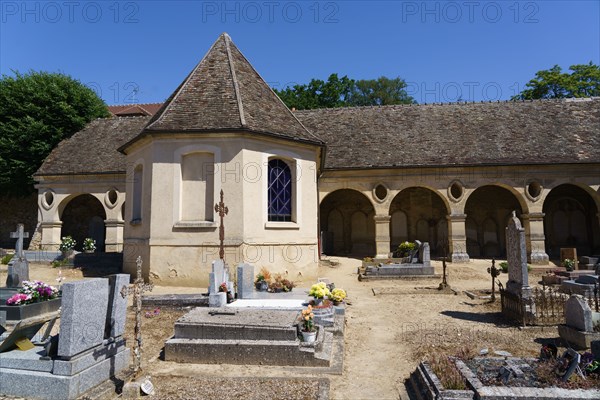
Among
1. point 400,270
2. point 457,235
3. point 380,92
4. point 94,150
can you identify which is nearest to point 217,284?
point 400,270


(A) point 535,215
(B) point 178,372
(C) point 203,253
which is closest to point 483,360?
(B) point 178,372

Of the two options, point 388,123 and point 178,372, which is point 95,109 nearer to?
point 388,123

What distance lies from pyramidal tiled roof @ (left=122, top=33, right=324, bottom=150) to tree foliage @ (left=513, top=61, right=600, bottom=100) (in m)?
29.4

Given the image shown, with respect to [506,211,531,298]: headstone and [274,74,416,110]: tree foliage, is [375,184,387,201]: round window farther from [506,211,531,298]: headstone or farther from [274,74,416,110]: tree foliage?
[274,74,416,110]: tree foliage

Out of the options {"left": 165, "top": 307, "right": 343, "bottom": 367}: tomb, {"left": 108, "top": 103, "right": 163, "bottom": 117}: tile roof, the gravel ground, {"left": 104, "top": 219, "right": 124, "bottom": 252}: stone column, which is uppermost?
{"left": 108, "top": 103, "right": 163, "bottom": 117}: tile roof

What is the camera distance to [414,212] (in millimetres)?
22828

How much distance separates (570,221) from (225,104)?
20553 mm

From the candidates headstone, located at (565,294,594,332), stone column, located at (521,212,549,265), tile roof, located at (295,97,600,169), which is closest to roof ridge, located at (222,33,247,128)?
tile roof, located at (295,97,600,169)

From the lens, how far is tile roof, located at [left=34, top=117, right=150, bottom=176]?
21.0 meters

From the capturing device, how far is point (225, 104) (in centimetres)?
1338

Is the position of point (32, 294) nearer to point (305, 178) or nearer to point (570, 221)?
point (305, 178)

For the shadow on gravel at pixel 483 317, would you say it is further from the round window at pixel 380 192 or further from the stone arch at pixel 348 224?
the stone arch at pixel 348 224

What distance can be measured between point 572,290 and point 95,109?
28336mm

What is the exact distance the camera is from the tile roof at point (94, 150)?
69.0 ft
